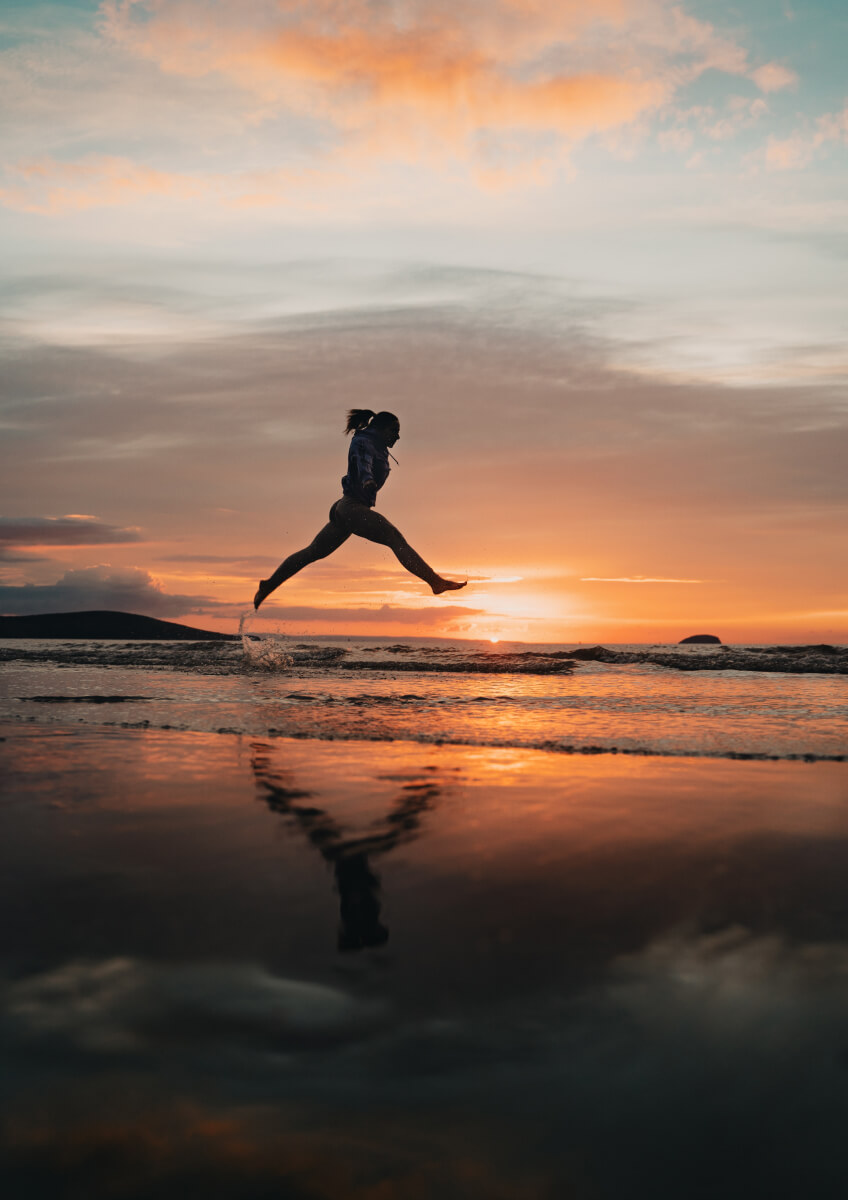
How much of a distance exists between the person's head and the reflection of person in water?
288 inches

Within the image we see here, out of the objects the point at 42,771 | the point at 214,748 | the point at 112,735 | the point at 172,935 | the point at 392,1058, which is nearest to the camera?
the point at 392,1058

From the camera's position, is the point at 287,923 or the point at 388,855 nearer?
the point at 287,923

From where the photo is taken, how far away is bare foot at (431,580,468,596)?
36.1 feet

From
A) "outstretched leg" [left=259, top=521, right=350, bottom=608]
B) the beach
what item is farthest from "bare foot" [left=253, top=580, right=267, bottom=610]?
the beach

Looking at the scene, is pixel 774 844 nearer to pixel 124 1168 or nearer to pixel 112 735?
pixel 124 1168

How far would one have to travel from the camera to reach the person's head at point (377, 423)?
11289 millimetres

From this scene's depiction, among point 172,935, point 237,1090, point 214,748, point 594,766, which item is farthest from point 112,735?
point 237,1090

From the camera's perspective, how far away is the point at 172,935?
2256 millimetres

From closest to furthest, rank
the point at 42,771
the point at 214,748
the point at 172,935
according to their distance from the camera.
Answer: the point at 172,935
the point at 42,771
the point at 214,748

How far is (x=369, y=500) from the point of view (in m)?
11.2

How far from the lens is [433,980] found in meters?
2.00

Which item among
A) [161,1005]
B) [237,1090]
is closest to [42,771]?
[161,1005]

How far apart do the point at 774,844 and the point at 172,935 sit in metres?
2.23

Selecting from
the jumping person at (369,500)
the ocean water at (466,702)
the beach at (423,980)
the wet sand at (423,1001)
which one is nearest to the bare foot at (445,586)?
the jumping person at (369,500)
